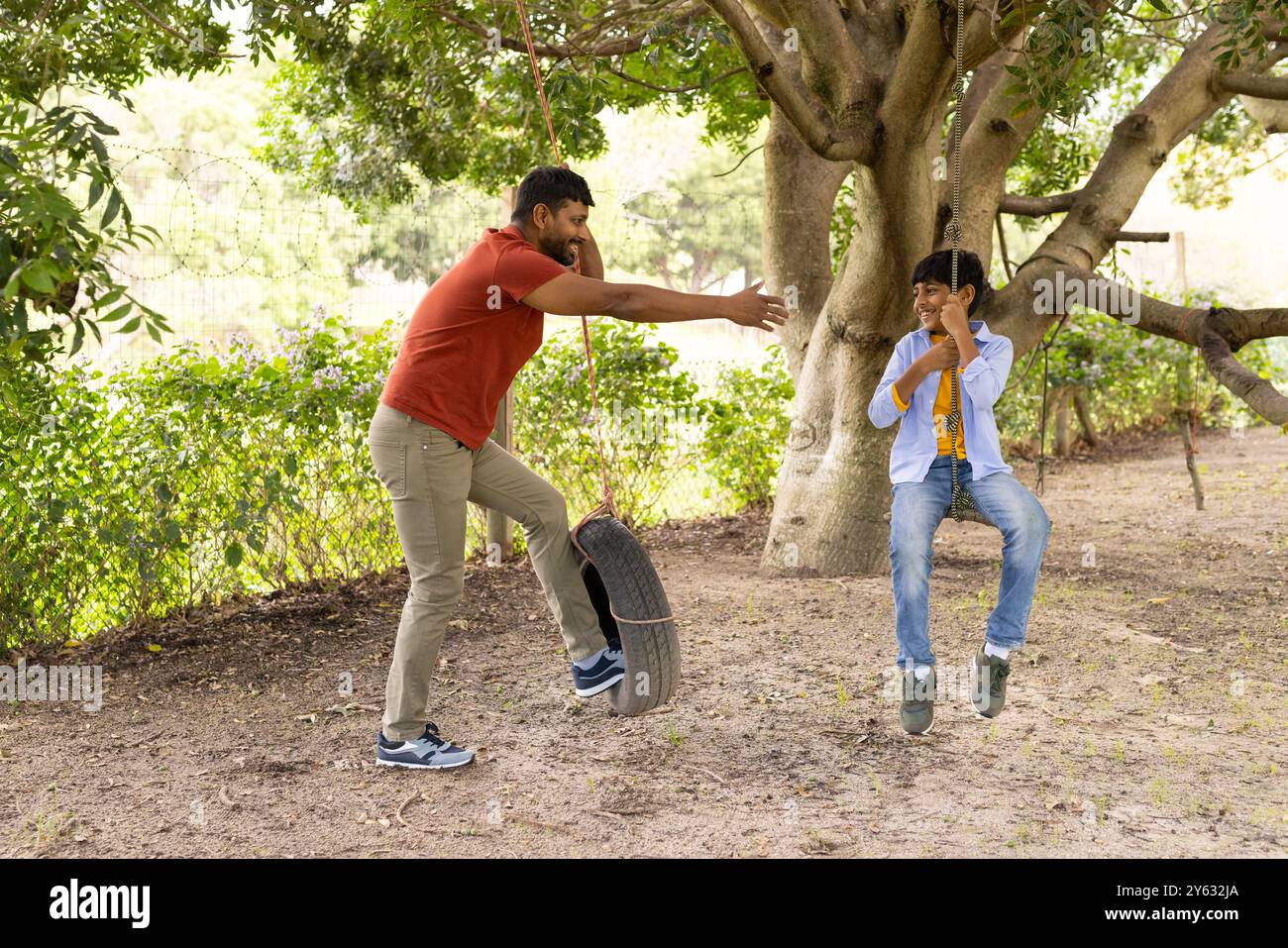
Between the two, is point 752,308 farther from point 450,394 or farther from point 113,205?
point 113,205

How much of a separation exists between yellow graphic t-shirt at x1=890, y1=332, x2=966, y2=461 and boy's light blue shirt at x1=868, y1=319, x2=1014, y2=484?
0.01 meters

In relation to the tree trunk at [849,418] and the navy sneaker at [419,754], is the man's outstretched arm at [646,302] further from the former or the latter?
the tree trunk at [849,418]

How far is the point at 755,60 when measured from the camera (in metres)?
4.98

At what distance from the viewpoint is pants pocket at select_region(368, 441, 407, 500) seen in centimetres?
385

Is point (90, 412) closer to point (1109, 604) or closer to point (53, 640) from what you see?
point (53, 640)

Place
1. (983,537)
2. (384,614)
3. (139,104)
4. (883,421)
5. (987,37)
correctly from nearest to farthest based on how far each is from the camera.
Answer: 1. (883,421)
2. (987,37)
3. (384,614)
4. (983,537)
5. (139,104)

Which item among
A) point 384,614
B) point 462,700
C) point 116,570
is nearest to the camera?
point 462,700

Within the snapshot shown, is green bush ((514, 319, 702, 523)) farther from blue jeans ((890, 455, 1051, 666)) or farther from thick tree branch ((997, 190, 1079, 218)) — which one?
blue jeans ((890, 455, 1051, 666))

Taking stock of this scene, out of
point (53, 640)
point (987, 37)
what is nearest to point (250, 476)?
point (53, 640)

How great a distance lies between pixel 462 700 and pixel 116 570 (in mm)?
1866

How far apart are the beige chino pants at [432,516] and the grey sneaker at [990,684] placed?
4.76 feet

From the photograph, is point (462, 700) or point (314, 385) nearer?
point (462, 700)

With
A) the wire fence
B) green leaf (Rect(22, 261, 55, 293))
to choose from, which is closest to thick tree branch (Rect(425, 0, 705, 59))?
the wire fence


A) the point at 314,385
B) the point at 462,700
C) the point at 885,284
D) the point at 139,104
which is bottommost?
the point at 462,700
